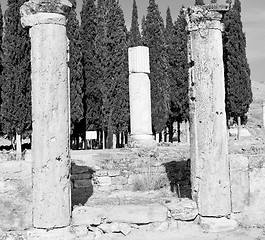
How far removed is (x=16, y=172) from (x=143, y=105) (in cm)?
894

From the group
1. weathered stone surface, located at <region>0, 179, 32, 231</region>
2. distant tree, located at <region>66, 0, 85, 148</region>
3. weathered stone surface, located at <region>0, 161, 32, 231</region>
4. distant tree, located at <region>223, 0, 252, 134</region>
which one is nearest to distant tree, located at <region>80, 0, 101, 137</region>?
distant tree, located at <region>66, 0, 85, 148</region>

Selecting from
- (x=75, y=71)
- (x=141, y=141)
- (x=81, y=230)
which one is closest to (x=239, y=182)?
(x=81, y=230)

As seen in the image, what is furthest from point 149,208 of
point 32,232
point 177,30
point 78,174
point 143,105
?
point 177,30

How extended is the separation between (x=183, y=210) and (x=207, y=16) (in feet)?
10.8

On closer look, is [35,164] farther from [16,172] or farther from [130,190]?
[130,190]

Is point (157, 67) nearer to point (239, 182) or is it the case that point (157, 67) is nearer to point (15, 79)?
point (15, 79)

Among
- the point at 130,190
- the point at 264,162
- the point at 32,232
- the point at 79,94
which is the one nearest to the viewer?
the point at 32,232

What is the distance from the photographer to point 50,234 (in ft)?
19.8

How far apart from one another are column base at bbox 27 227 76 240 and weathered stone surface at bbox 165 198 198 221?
164cm

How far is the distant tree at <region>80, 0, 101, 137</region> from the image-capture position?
25594mm

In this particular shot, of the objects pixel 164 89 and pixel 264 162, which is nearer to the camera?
pixel 264 162

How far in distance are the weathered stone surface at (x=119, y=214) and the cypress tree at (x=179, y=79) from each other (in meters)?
20.4

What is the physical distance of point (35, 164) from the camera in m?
6.19

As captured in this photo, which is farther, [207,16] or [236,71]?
[236,71]
